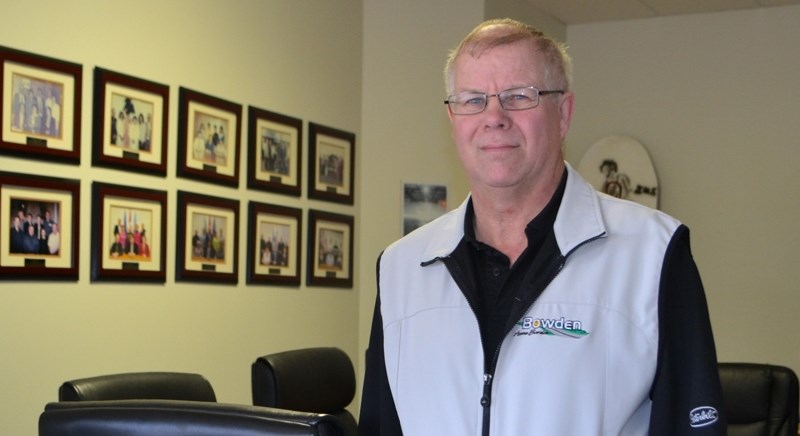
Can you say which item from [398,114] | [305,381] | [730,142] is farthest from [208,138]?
[730,142]

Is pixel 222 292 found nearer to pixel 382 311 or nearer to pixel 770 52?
pixel 382 311

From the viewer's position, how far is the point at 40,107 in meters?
4.14

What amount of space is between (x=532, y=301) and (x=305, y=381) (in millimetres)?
1899

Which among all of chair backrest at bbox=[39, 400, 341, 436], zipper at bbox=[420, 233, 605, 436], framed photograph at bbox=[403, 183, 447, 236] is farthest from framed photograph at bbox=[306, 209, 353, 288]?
chair backrest at bbox=[39, 400, 341, 436]

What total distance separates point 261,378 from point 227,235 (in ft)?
5.65

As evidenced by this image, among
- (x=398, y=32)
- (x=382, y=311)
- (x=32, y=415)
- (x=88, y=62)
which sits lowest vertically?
(x=32, y=415)

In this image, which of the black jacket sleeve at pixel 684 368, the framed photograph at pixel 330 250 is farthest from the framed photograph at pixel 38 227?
the black jacket sleeve at pixel 684 368

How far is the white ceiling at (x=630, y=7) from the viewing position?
23.8 ft

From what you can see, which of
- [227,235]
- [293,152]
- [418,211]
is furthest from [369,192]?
[227,235]

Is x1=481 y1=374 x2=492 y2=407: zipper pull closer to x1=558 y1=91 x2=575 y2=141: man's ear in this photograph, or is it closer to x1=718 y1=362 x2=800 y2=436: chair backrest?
x1=558 y1=91 x2=575 y2=141: man's ear

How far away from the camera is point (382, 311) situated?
2227 mm

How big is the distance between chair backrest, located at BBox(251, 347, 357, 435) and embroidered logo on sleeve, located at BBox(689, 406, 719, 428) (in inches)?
68.1

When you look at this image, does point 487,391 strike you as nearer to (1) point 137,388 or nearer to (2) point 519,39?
(2) point 519,39

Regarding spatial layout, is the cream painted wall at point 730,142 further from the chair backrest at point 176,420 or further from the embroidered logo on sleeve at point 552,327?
the chair backrest at point 176,420
